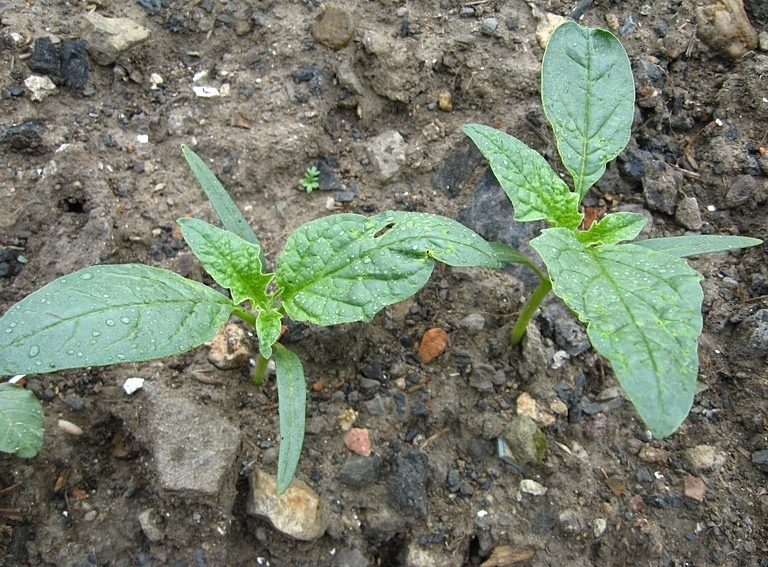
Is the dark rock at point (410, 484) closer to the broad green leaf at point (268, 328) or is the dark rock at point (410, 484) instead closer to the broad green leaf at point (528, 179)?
the broad green leaf at point (268, 328)

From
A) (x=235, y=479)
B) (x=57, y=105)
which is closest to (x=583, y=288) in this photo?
(x=235, y=479)

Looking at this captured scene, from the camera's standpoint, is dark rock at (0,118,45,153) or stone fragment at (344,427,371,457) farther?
dark rock at (0,118,45,153)

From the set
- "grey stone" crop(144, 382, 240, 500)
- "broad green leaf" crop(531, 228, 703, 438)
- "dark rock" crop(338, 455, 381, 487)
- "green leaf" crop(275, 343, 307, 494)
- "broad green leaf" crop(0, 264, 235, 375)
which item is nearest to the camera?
"broad green leaf" crop(531, 228, 703, 438)

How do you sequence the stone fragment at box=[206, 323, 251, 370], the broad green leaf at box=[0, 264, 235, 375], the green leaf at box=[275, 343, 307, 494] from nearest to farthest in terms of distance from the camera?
Answer: the broad green leaf at box=[0, 264, 235, 375], the green leaf at box=[275, 343, 307, 494], the stone fragment at box=[206, 323, 251, 370]

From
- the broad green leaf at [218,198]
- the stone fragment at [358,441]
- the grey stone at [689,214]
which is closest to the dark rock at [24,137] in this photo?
the broad green leaf at [218,198]

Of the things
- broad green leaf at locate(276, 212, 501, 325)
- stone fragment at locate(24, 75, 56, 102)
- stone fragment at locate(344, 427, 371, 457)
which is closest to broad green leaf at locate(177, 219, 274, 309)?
broad green leaf at locate(276, 212, 501, 325)

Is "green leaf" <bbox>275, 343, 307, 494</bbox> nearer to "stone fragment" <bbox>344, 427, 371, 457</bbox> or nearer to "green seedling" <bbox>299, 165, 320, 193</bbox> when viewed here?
"stone fragment" <bbox>344, 427, 371, 457</bbox>

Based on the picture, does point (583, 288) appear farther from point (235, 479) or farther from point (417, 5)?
point (417, 5)
